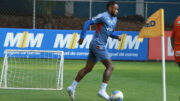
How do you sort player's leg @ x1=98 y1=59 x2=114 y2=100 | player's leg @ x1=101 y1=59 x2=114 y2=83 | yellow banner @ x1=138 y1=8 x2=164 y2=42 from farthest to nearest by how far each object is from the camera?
player's leg @ x1=101 y1=59 x2=114 y2=83
player's leg @ x1=98 y1=59 x2=114 y2=100
yellow banner @ x1=138 y1=8 x2=164 y2=42

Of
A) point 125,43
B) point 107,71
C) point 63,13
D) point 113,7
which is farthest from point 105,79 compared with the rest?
point 63,13

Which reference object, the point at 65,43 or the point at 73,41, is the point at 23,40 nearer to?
the point at 65,43

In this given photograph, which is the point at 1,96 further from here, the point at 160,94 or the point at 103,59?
the point at 160,94

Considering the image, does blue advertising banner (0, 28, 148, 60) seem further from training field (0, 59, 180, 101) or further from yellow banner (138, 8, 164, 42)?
yellow banner (138, 8, 164, 42)

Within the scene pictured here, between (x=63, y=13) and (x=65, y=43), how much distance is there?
7.17 metres

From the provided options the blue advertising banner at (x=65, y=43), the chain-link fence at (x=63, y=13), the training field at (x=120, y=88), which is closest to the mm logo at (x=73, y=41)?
the blue advertising banner at (x=65, y=43)

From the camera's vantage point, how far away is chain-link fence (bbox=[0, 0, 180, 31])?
29078 mm

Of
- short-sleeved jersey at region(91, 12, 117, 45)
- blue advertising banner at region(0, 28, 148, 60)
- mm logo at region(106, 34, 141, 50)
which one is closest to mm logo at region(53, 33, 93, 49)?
blue advertising banner at region(0, 28, 148, 60)

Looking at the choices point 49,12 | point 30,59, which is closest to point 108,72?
point 30,59

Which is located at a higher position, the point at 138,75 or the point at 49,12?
the point at 49,12

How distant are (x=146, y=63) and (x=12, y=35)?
657 centimetres

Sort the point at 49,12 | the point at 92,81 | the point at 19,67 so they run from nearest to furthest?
the point at 92,81 → the point at 19,67 → the point at 49,12

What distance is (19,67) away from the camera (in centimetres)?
1783

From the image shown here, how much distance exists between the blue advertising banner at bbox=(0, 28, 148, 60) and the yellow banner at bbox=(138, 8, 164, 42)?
13.7 meters
